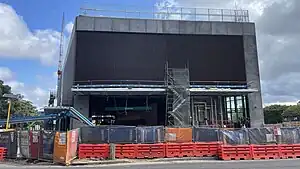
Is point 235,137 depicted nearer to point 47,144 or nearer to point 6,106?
point 47,144

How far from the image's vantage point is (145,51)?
113 feet

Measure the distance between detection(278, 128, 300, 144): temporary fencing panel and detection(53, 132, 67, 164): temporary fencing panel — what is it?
580 inches

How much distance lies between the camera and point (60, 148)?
59.4 feet

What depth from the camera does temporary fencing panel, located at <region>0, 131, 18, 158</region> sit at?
67.4 ft

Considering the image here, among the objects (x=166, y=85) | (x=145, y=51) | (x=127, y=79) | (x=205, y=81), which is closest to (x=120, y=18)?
(x=145, y=51)

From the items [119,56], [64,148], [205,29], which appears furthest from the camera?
[205,29]

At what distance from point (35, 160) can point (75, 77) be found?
14.8 metres

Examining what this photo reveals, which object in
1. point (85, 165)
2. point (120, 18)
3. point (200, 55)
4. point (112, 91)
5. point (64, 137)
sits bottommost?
point (85, 165)

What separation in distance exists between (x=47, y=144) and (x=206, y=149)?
33.7 ft

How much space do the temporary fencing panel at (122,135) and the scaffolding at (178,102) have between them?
11.3 metres

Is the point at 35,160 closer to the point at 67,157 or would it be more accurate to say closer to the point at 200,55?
the point at 67,157

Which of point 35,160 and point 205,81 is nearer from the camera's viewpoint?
point 35,160

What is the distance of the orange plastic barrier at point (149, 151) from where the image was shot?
20.3 metres

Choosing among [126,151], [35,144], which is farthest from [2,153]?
[126,151]
